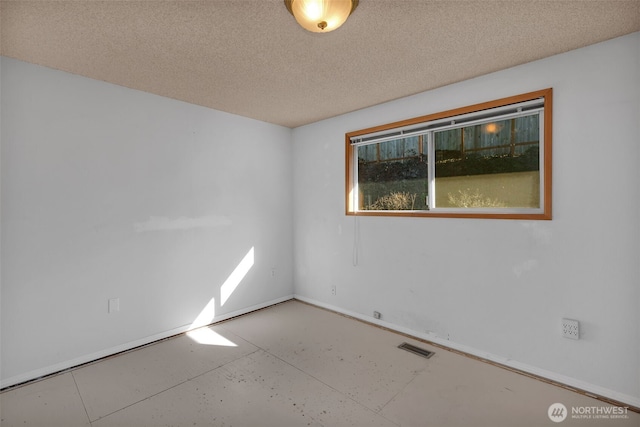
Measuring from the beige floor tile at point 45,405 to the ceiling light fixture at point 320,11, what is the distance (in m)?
2.68

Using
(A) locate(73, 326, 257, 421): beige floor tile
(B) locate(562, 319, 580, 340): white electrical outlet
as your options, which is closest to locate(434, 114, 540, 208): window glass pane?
(B) locate(562, 319, 580, 340): white electrical outlet

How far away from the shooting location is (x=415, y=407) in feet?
6.47

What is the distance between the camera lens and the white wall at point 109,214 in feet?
7.32

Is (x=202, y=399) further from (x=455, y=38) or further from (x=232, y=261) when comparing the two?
(x=455, y=38)

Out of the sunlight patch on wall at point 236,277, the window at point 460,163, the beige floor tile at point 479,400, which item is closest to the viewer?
the beige floor tile at point 479,400

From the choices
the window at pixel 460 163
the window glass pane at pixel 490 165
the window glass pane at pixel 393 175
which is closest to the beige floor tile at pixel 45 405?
the window at pixel 460 163

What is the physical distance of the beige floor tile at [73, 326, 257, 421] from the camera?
207cm

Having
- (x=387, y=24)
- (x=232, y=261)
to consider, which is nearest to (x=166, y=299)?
(x=232, y=261)

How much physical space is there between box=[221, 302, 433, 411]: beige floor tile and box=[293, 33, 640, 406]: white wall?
42 centimetres

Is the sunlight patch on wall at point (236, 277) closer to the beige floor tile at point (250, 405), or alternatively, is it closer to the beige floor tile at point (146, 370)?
the beige floor tile at point (146, 370)

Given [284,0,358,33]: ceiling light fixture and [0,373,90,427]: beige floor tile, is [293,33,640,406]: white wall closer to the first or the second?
[284,0,358,33]: ceiling light fixture

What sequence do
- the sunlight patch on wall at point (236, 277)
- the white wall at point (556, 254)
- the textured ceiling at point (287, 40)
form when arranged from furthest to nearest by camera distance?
1. the sunlight patch on wall at point (236, 277)
2. the white wall at point (556, 254)
3. the textured ceiling at point (287, 40)

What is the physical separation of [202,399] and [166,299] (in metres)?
1.27

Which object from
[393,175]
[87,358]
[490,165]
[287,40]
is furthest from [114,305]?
[490,165]
